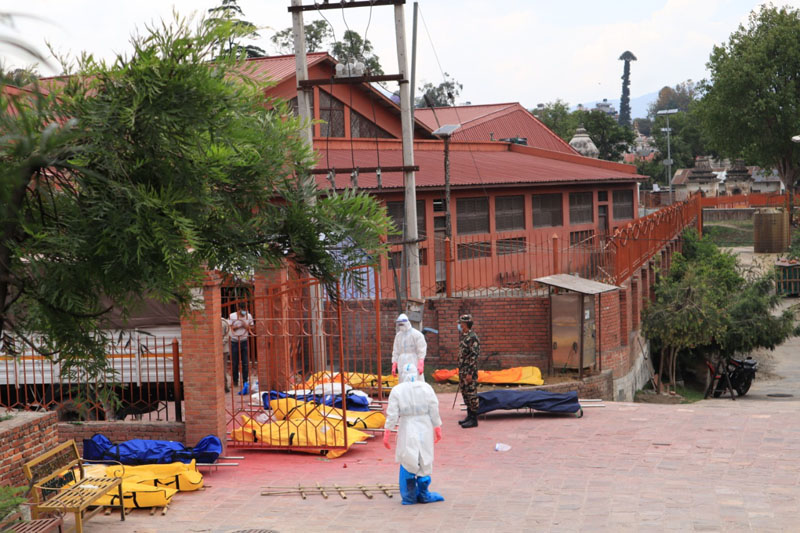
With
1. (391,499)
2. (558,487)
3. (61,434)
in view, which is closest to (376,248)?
(391,499)

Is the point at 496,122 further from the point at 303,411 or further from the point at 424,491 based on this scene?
the point at 424,491

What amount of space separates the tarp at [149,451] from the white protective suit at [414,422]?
2318 mm

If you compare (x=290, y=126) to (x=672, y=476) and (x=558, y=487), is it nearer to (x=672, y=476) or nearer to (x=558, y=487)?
(x=558, y=487)

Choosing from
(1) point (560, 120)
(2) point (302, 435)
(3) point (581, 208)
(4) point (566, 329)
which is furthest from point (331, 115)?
(1) point (560, 120)

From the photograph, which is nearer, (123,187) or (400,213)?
(123,187)

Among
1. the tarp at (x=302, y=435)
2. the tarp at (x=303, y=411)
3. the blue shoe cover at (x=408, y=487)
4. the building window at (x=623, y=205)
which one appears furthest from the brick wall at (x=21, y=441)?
the building window at (x=623, y=205)

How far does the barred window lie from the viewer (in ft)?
85.8

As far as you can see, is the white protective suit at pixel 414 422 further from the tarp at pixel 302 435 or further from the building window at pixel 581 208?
the building window at pixel 581 208

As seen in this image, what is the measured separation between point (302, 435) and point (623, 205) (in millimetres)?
21815

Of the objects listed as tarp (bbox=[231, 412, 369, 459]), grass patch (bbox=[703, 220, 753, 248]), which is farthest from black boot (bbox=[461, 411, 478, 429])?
grass patch (bbox=[703, 220, 753, 248])

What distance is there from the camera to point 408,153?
15.9 m

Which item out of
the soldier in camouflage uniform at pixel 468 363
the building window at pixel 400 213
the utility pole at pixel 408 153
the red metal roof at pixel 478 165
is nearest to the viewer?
the soldier in camouflage uniform at pixel 468 363

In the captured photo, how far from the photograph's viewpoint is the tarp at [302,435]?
10984mm

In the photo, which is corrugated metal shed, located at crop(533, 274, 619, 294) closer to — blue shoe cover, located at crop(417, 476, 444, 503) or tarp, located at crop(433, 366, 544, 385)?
tarp, located at crop(433, 366, 544, 385)
